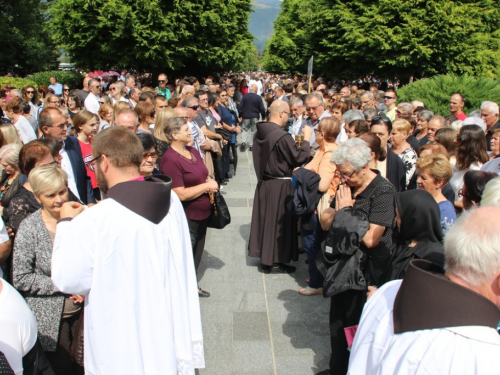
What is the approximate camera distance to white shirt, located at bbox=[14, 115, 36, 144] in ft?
25.3

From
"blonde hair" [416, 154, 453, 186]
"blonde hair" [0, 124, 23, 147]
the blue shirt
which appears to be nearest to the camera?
the blue shirt

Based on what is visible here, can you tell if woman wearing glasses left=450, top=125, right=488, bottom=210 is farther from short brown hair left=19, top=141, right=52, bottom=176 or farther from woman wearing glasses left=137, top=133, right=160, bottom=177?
short brown hair left=19, top=141, right=52, bottom=176

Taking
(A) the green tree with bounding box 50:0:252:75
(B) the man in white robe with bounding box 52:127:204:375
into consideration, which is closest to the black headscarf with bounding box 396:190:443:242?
(B) the man in white robe with bounding box 52:127:204:375

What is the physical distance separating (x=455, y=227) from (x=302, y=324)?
10.7 feet

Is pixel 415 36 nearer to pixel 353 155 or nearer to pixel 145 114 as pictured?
pixel 145 114

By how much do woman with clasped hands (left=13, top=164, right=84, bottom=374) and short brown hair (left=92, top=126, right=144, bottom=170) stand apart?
898mm

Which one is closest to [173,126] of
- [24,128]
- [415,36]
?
[24,128]

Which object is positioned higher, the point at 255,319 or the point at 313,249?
the point at 313,249

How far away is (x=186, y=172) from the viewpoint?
4.96 m

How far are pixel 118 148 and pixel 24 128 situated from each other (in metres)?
5.88

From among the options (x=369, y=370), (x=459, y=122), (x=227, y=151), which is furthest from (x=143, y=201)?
(x=227, y=151)

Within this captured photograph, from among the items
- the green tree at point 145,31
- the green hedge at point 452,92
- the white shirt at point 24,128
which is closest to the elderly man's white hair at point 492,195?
the white shirt at point 24,128

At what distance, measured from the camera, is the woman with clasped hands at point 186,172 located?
4.89 meters

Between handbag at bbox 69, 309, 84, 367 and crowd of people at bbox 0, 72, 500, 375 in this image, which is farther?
handbag at bbox 69, 309, 84, 367
